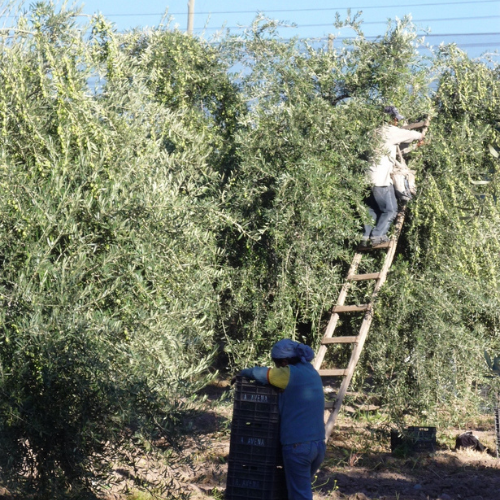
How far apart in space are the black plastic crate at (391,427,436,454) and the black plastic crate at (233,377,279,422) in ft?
11.7

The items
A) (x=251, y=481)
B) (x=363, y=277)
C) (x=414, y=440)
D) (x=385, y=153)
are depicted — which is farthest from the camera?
(x=414, y=440)

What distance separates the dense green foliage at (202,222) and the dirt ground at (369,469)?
0.63m

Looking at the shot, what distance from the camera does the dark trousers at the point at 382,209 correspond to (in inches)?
327

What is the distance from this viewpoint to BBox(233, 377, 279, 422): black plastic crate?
215 inches

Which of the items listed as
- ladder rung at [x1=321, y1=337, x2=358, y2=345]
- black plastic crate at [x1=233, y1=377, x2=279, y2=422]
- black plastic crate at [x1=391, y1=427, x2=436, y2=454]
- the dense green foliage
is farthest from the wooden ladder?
black plastic crate at [x1=233, y1=377, x2=279, y2=422]

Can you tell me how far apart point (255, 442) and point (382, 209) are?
380 centimetres

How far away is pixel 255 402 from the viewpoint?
5.48 m

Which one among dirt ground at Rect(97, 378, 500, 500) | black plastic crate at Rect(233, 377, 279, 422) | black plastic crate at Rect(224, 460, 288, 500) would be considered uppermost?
black plastic crate at Rect(233, 377, 279, 422)

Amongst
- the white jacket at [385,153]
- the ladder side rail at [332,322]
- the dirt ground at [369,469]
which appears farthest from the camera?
the ladder side rail at [332,322]

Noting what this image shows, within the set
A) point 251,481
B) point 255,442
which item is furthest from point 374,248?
point 251,481

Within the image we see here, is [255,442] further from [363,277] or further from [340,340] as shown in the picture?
[363,277]

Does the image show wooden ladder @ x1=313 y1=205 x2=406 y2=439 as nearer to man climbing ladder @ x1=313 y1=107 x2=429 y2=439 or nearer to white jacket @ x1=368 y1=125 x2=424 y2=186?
man climbing ladder @ x1=313 y1=107 x2=429 y2=439

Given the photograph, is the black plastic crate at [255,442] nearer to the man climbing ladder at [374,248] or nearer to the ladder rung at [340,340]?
the man climbing ladder at [374,248]

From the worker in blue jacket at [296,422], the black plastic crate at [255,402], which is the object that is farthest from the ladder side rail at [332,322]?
the black plastic crate at [255,402]
